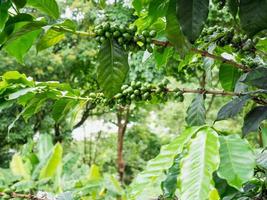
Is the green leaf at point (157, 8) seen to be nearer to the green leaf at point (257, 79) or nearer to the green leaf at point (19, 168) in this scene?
the green leaf at point (257, 79)

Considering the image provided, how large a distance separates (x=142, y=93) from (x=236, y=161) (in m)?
0.23

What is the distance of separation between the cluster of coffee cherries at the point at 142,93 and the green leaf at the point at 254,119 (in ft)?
0.53

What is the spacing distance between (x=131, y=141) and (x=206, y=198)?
→ 23.2 ft

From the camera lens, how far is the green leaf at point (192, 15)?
48cm

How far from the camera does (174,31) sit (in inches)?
21.7

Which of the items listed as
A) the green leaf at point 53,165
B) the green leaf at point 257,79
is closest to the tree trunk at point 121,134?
the green leaf at point 53,165

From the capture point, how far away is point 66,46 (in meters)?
5.67

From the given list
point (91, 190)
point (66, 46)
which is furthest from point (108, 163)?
point (91, 190)

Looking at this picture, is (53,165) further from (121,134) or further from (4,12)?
(121,134)

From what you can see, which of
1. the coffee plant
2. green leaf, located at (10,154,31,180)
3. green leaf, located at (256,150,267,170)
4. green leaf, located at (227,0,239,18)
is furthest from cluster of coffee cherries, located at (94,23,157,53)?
green leaf, located at (10,154,31,180)

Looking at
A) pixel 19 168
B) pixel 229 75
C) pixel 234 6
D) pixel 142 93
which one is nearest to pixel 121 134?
pixel 19 168

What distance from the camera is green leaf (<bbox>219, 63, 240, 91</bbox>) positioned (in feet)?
2.84

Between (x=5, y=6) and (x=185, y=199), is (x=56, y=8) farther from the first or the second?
(x=185, y=199)

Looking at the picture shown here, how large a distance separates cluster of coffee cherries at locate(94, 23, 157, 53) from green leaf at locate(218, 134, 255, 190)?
0.17m
